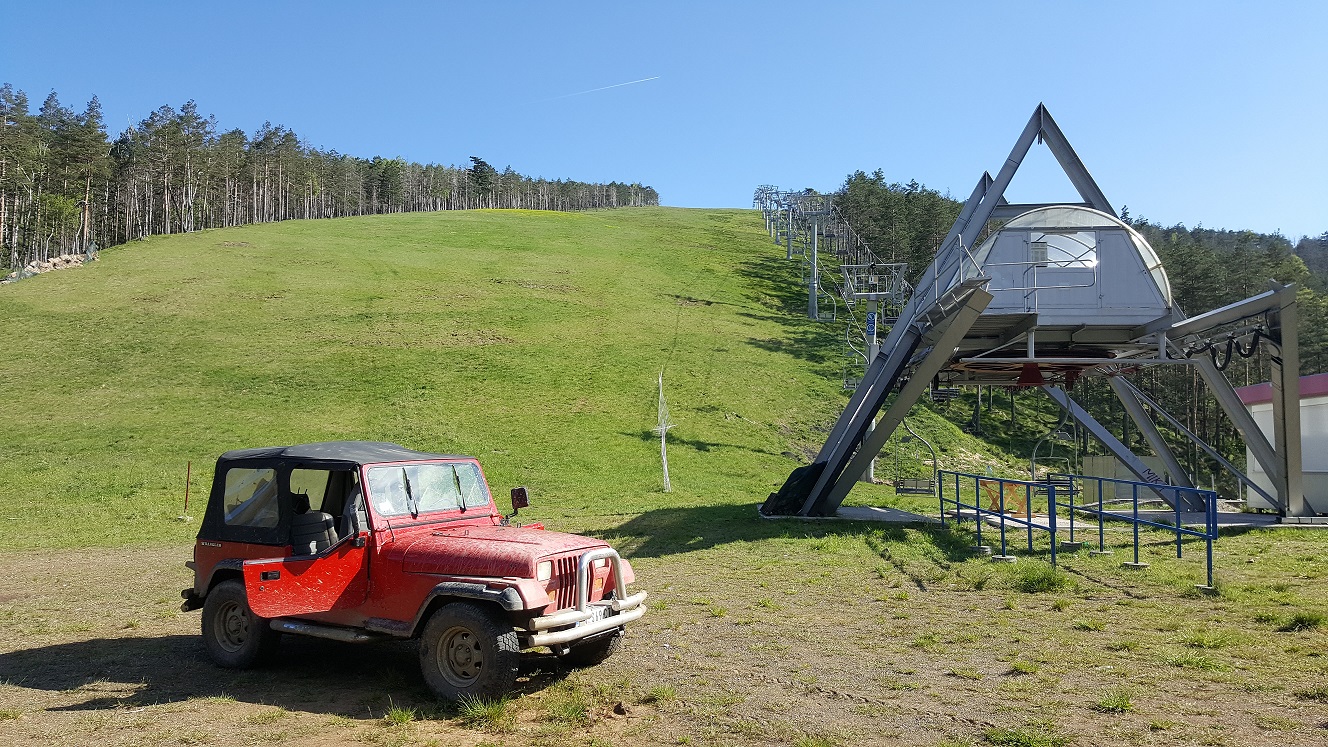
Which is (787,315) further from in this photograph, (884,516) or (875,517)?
(875,517)

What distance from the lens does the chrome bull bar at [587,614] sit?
706 cm

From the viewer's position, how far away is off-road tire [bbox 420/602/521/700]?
279 inches

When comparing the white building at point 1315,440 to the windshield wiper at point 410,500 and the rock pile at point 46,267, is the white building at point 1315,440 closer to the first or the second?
the windshield wiper at point 410,500

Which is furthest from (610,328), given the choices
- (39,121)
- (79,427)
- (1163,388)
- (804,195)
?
(39,121)

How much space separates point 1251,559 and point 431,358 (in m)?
35.6

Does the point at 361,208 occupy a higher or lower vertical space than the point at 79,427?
higher

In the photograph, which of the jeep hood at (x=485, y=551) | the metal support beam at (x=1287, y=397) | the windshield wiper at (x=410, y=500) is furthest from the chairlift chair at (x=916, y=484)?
the windshield wiper at (x=410, y=500)

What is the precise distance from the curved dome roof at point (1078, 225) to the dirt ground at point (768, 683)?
29.2 feet

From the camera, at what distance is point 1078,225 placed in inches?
718

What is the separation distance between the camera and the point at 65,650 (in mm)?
9758

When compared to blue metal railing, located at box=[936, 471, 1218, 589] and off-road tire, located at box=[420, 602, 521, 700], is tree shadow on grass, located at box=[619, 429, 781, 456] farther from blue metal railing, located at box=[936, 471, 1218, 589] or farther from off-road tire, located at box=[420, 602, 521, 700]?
off-road tire, located at box=[420, 602, 521, 700]

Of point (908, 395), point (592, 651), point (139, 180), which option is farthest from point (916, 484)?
point (139, 180)

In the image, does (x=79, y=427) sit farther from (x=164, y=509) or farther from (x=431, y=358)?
(x=431, y=358)

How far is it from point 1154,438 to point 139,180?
326 ft
